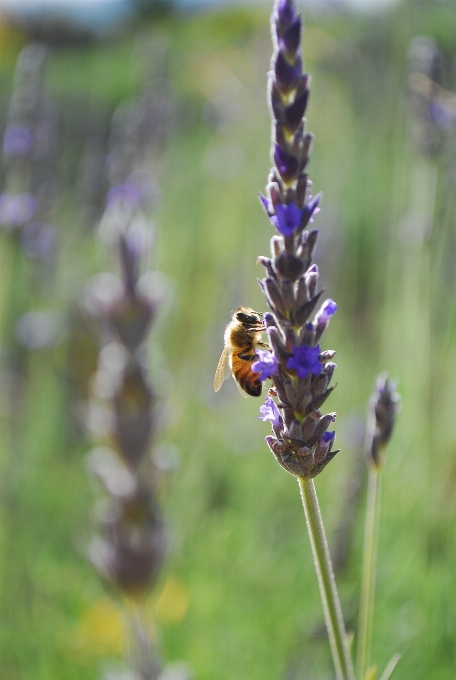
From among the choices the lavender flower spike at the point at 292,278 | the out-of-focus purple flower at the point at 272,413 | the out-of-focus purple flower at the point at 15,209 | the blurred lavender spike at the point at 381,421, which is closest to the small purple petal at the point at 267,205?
the lavender flower spike at the point at 292,278

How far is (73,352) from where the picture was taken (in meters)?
5.18

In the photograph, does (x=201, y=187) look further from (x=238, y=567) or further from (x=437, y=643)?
(x=437, y=643)

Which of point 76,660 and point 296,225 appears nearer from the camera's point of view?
point 296,225

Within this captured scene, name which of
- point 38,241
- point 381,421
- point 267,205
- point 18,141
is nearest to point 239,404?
point 38,241

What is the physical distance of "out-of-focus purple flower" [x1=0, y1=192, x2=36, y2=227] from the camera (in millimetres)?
2586

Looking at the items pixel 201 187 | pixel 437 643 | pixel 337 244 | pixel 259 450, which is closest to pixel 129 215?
pixel 437 643

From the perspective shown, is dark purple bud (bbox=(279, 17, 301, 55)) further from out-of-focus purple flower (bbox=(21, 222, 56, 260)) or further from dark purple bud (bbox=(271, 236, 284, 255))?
out-of-focus purple flower (bbox=(21, 222, 56, 260))

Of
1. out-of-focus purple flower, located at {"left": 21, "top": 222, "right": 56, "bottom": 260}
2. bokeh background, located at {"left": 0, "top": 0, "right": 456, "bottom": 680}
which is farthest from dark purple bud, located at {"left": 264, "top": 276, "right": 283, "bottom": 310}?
out-of-focus purple flower, located at {"left": 21, "top": 222, "right": 56, "bottom": 260}

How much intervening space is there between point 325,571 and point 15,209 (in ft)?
6.66

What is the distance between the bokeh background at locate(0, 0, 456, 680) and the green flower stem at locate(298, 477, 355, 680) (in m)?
0.76

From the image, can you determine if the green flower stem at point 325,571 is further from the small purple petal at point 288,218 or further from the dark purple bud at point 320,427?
the small purple petal at point 288,218

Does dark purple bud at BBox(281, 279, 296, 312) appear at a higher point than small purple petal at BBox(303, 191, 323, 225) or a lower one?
lower

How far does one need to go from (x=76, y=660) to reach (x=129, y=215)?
1571mm

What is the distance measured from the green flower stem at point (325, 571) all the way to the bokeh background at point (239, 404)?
76 centimetres
